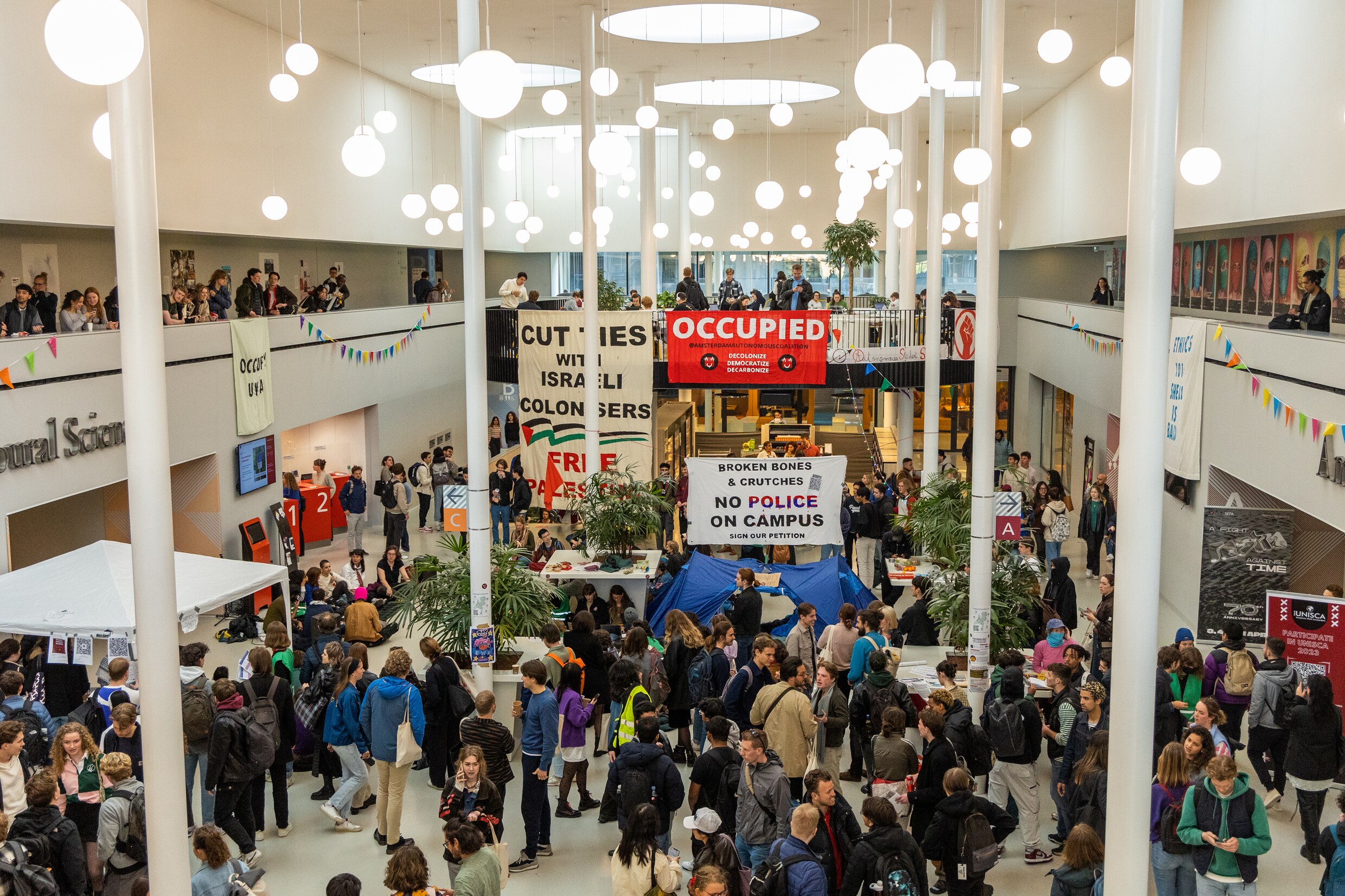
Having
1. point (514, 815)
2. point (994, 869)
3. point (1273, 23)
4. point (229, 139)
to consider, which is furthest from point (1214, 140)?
point (229, 139)

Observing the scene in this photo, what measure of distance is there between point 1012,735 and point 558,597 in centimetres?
490

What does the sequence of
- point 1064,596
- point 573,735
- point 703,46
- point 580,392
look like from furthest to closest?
point 703,46
point 580,392
point 1064,596
point 573,735

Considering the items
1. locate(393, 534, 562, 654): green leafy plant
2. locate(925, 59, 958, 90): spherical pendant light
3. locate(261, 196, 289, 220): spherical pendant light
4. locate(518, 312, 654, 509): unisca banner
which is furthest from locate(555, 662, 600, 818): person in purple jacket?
locate(518, 312, 654, 509): unisca banner

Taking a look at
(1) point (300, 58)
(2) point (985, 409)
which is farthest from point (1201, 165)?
(1) point (300, 58)

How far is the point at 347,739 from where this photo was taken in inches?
340

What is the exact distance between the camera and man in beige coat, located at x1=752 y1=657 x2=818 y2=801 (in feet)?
26.5

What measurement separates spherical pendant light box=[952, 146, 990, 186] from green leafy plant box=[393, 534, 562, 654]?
16.8ft

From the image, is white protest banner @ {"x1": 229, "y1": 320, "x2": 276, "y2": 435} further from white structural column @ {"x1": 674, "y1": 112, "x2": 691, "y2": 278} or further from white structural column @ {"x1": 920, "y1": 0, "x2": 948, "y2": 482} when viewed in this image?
white structural column @ {"x1": 674, "y1": 112, "x2": 691, "y2": 278}

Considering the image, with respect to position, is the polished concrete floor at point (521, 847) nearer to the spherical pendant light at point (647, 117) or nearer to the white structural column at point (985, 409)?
the white structural column at point (985, 409)

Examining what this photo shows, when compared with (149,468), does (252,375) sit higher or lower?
lower

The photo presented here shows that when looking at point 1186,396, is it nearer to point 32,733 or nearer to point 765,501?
point 765,501

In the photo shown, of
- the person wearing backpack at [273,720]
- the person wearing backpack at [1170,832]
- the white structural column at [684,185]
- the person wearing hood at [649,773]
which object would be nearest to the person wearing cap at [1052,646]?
the person wearing backpack at [1170,832]

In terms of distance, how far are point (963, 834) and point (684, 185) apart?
27043mm

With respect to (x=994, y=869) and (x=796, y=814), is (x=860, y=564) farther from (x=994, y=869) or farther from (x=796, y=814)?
(x=796, y=814)
